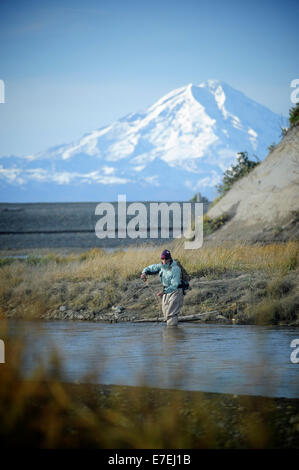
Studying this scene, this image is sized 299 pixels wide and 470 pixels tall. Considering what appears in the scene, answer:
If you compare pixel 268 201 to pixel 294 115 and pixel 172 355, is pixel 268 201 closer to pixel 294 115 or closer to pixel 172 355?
pixel 294 115

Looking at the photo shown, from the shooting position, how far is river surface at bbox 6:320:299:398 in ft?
32.6

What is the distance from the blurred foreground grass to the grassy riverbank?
7.90 meters

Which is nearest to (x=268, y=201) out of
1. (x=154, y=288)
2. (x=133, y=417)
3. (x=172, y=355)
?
(x=154, y=288)

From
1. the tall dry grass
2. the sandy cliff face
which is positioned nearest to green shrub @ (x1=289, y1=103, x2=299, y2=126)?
the sandy cliff face

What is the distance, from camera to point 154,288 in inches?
777

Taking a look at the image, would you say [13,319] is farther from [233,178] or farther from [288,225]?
[233,178]

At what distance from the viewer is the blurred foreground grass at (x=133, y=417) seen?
23.1ft

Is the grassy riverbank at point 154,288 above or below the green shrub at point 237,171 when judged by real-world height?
below

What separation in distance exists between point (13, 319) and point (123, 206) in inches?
2201

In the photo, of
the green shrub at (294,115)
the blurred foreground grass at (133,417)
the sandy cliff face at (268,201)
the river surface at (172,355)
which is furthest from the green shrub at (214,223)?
the blurred foreground grass at (133,417)

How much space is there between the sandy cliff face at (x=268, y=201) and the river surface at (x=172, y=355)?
13525 mm

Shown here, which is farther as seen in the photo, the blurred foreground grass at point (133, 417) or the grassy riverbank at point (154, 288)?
the grassy riverbank at point (154, 288)

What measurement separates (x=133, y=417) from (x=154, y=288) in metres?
11.8

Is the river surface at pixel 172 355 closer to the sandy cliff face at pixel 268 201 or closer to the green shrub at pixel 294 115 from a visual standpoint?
the sandy cliff face at pixel 268 201
